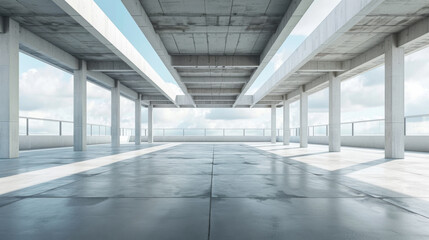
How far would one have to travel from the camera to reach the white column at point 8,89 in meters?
14.4

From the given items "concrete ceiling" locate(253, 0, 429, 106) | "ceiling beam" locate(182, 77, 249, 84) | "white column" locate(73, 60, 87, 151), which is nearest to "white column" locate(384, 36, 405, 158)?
"concrete ceiling" locate(253, 0, 429, 106)

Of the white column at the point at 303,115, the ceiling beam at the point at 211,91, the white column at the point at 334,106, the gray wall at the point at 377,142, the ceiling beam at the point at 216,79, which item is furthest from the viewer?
the ceiling beam at the point at 211,91

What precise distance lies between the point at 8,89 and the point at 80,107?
7.85 meters

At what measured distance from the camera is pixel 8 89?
1461 cm

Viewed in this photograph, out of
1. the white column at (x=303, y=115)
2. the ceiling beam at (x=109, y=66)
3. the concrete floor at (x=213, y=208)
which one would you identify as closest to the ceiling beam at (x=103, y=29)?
the ceiling beam at (x=109, y=66)

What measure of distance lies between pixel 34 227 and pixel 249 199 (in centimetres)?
345

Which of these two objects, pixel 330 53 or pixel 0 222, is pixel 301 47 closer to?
pixel 330 53

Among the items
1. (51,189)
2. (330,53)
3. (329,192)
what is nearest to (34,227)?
(51,189)

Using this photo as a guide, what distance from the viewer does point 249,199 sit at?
5.43m

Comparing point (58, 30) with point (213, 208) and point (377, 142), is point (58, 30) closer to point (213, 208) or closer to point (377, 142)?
point (213, 208)

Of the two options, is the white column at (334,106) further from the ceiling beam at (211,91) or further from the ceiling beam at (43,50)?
the ceiling beam at (43,50)

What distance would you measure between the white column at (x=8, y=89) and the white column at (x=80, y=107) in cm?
701

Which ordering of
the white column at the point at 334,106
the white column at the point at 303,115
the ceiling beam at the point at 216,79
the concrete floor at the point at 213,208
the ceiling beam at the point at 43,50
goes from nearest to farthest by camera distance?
the concrete floor at the point at 213,208 → the ceiling beam at the point at 43,50 → the white column at the point at 334,106 → the ceiling beam at the point at 216,79 → the white column at the point at 303,115

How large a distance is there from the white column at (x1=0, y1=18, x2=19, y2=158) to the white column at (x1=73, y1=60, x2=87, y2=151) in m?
7.01
